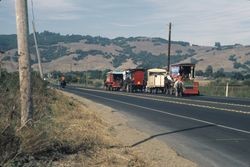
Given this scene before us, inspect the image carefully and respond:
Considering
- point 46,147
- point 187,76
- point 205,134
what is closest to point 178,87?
point 187,76

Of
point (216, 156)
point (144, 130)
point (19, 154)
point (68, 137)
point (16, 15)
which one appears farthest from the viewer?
point (144, 130)

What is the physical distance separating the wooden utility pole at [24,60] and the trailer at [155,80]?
160 feet

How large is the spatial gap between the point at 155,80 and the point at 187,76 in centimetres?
952

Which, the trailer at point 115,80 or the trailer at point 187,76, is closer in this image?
the trailer at point 187,76

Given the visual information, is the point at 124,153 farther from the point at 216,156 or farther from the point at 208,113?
the point at 208,113

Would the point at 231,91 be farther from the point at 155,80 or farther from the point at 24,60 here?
the point at 24,60

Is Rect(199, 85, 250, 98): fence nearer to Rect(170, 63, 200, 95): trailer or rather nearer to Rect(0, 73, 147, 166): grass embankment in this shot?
Rect(170, 63, 200, 95): trailer

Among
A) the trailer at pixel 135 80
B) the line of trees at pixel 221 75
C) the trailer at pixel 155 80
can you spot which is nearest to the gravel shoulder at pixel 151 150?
the trailer at pixel 155 80

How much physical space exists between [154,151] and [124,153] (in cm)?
132

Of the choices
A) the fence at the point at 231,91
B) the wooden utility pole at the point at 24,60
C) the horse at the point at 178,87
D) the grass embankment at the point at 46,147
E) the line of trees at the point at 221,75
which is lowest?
the line of trees at the point at 221,75

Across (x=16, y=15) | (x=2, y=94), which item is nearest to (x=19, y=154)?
(x=2, y=94)

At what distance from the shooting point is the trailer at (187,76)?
5178 centimetres

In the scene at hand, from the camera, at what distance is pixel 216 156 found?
13.2 m

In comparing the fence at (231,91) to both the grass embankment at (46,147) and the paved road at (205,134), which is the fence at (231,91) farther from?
the grass embankment at (46,147)
